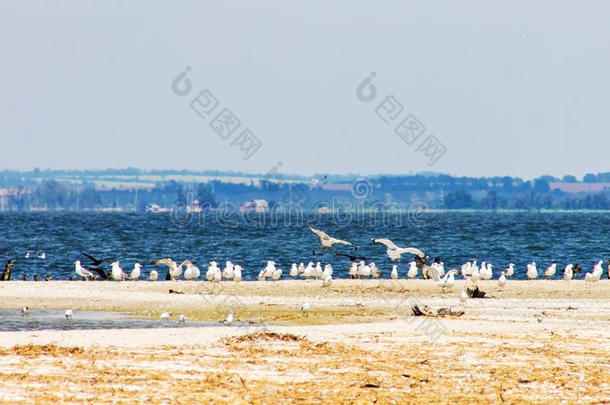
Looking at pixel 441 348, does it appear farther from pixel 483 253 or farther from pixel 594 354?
pixel 483 253

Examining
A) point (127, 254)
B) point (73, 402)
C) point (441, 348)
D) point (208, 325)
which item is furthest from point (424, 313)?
point (127, 254)

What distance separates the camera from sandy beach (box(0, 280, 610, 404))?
13.3m

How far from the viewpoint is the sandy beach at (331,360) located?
1331 centimetres

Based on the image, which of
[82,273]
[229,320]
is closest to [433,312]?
[229,320]

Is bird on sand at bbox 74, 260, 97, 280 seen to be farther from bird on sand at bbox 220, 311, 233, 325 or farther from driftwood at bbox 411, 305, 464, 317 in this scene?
driftwood at bbox 411, 305, 464, 317

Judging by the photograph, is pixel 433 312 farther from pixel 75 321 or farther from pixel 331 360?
pixel 331 360

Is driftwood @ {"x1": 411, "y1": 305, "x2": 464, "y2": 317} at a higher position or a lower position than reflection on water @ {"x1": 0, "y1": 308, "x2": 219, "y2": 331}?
higher

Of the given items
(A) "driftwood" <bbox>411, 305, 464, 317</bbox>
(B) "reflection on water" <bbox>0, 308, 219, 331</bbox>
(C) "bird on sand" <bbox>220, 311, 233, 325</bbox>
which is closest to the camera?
(B) "reflection on water" <bbox>0, 308, 219, 331</bbox>

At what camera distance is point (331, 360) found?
1568cm

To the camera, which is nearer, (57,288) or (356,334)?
(356,334)

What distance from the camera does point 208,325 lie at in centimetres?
2305

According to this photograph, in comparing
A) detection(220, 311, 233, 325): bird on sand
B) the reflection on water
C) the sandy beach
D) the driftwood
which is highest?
the driftwood

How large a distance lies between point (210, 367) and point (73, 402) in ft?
9.08

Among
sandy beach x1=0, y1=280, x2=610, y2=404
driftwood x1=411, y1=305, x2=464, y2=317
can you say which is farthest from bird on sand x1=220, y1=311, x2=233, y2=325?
driftwood x1=411, y1=305, x2=464, y2=317
